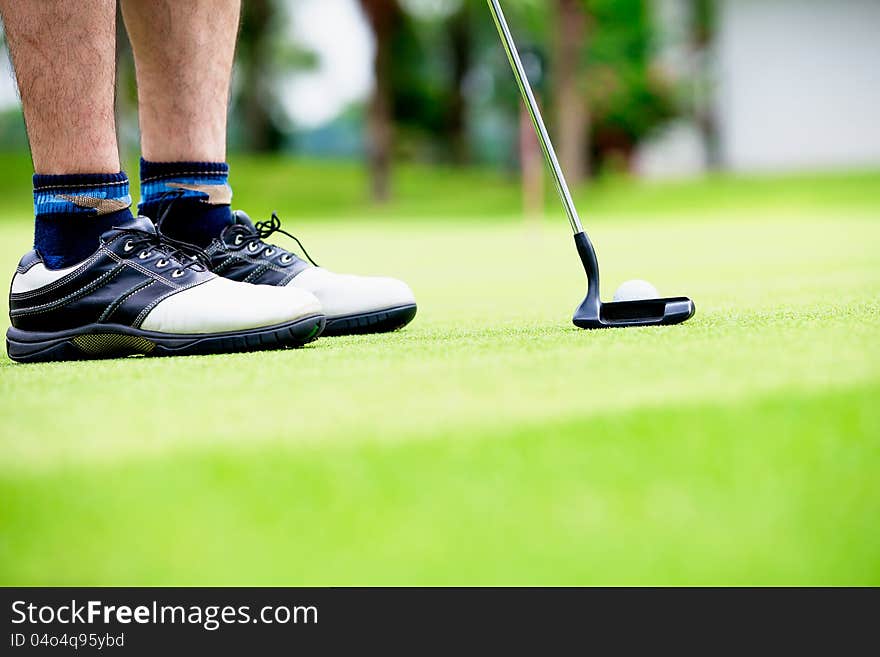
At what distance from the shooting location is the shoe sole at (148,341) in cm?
158

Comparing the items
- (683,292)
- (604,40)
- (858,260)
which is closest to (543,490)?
(683,292)

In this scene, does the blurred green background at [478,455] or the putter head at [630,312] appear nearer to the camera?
the blurred green background at [478,455]

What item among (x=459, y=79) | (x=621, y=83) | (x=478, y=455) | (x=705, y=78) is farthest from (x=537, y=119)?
(x=705, y=78)

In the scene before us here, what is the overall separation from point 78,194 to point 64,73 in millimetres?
180

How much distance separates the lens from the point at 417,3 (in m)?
25.0

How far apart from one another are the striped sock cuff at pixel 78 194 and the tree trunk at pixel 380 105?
1349 cm

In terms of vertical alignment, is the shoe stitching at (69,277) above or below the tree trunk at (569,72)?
below

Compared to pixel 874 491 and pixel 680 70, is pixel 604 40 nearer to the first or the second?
pixel 680 70

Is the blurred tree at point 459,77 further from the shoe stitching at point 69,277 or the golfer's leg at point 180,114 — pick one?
the shoe stitching at point 69,277

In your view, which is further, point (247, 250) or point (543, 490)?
point (247, 250)

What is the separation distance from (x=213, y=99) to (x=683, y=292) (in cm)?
133

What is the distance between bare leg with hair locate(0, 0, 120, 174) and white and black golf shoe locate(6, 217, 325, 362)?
150 mm

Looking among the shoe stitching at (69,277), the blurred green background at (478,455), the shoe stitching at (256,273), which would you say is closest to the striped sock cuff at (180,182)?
the shoe stitching at (256,273)

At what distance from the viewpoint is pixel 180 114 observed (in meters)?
1.82
